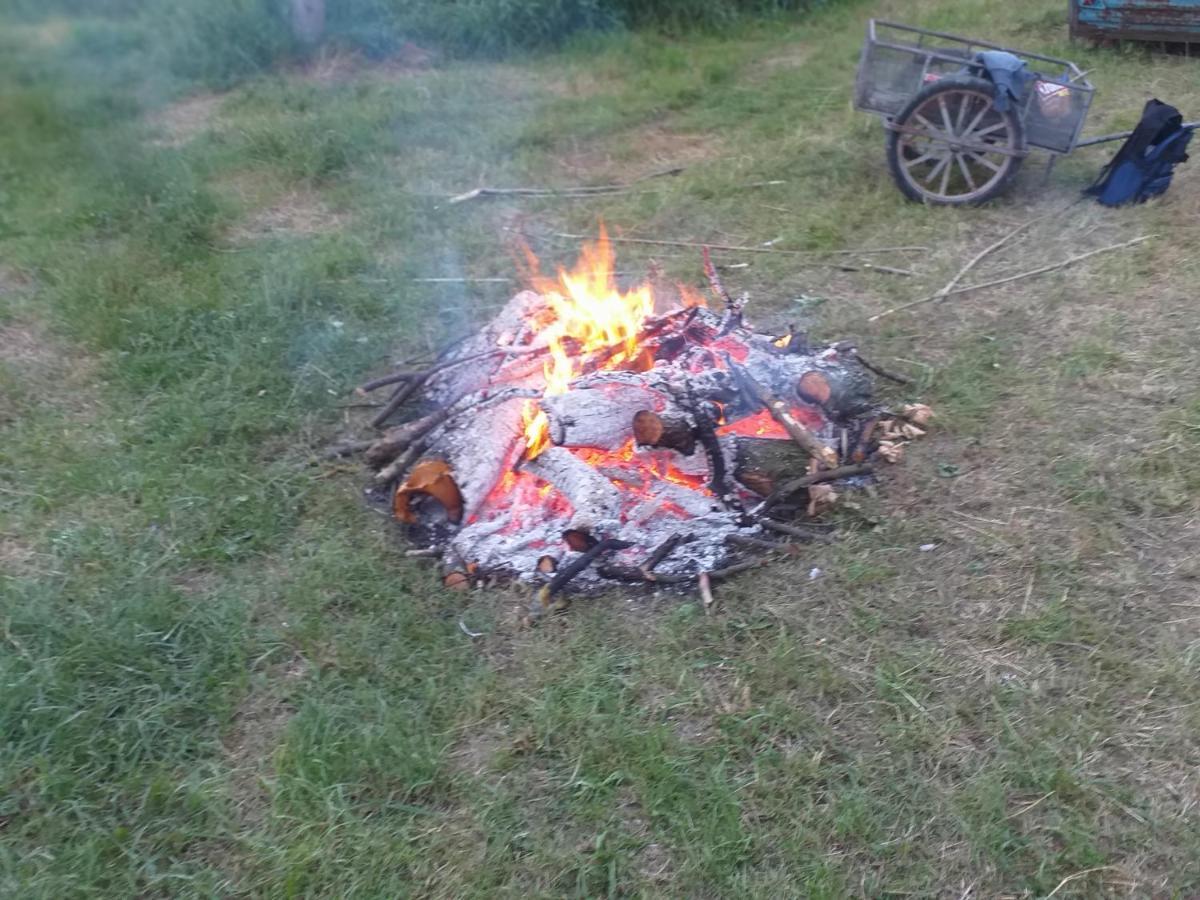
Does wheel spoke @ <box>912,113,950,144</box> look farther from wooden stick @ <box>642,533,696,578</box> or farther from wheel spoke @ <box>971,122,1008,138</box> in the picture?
wooden stick @ <box>642,533,696,578</box>

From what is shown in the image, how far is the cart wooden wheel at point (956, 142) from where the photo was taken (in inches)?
240

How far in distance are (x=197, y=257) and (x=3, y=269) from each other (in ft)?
4.05

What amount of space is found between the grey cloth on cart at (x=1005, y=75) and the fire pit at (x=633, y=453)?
243 centimetres

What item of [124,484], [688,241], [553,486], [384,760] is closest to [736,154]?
[688,241]

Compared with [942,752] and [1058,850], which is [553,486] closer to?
[942,752]

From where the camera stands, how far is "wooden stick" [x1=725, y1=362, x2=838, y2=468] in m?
4.09

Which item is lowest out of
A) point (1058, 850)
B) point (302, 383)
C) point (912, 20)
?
point (1058, 850)

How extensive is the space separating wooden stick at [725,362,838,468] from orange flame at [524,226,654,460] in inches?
19.4

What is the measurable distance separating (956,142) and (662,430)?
3.51m

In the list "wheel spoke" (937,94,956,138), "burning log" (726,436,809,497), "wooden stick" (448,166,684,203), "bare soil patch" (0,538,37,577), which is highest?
"wheel spoke" (937,94,956,138)

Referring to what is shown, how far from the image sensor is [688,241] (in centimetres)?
641

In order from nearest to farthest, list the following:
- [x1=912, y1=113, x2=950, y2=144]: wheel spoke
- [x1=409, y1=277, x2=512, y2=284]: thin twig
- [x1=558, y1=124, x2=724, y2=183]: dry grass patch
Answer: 1. [x1=409, y1=277, x2=512, y2=284]: thin twig
2. [x1=912, y1=113, x2=950, y2=144]: wheel spoke
3. [x1=558, y1=124, x2=724, y2=183]: dry grass patch

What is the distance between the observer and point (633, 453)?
4.07 meters

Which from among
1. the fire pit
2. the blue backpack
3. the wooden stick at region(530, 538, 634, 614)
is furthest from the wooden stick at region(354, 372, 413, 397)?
the blue backpack
